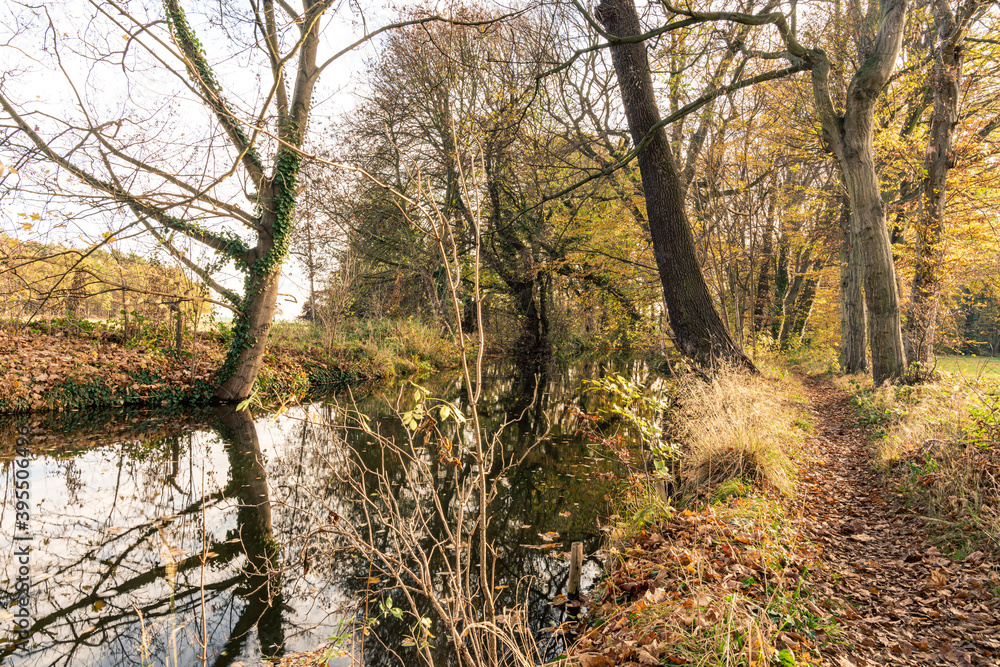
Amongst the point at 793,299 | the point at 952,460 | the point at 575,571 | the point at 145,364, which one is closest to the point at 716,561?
the point at 575,571

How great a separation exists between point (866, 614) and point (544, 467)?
4.24 m

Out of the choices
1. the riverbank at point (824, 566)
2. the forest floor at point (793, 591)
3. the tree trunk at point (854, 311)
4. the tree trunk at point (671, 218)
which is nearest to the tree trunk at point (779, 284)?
the tree trunk at point (854, 311)

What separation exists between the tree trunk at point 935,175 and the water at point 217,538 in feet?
22.1

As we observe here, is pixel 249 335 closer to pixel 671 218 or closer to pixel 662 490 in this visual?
pixel 671 218

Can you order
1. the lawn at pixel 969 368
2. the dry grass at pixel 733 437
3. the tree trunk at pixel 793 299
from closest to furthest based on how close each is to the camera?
the dry grass at pixel 733 437 < the lawn at pixel 969 368 < the tree trunk at pixel 793 299

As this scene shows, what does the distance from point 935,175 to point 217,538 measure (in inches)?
469

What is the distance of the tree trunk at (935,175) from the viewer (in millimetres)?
7848

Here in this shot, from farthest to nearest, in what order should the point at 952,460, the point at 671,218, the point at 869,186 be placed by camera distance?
the point at 869,186, the point at 671,218, the point at 952,460

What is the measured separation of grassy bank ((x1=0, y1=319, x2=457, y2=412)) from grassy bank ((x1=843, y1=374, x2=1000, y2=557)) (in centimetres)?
759

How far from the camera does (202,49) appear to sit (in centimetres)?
915

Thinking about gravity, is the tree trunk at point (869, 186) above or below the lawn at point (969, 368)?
above

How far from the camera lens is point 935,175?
845 cm

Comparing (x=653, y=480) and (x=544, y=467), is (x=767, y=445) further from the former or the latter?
(x=544, y=467)

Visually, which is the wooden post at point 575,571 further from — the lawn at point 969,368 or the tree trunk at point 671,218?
the lawn at point 969,368
